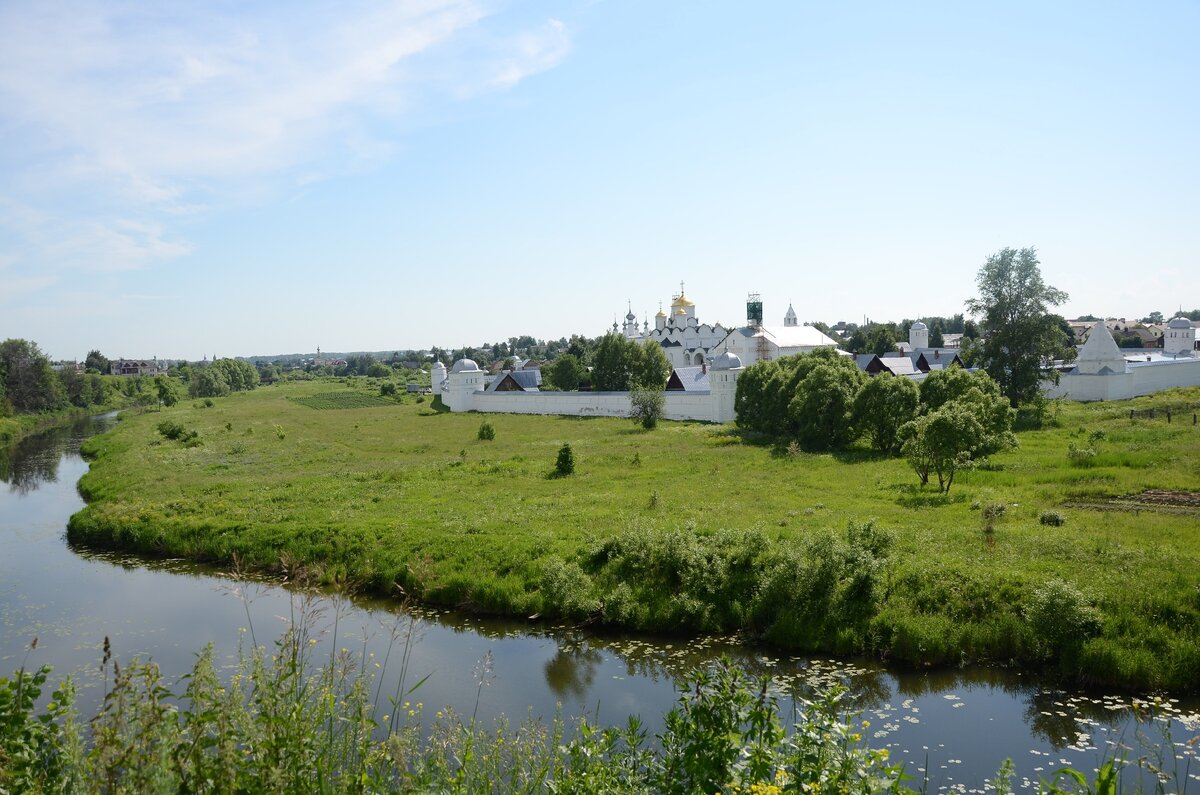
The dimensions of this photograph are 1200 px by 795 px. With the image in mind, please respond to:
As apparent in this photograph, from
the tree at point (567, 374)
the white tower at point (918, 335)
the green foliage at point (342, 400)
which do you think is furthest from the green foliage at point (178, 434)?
the white tower at point (918, 335)

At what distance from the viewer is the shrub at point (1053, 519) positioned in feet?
54.7

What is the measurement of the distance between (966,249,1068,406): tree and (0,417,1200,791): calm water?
33873 mm

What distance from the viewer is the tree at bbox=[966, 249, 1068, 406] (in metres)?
40.7

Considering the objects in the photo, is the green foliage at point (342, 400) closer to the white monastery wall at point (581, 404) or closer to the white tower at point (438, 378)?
the white tower at point (438, 378)

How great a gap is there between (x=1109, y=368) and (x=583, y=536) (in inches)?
1794

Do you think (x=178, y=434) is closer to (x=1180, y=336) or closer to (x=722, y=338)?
(x=722, y=338)

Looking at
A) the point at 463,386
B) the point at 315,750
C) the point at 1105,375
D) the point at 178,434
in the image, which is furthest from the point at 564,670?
the point at 463,386

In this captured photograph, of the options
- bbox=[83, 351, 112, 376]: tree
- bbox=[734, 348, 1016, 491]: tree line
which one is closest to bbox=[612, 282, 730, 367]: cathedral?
bbox=[734, 348, 1016, 491]: tree line

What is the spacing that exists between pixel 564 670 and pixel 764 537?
5109mm

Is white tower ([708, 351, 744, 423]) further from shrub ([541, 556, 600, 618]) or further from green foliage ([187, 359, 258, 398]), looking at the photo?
green foliage ([187, 359, 258, 398])

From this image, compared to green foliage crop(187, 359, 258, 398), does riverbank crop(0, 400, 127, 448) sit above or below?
below

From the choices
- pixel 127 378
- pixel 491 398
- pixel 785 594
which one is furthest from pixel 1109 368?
pixel 127 378

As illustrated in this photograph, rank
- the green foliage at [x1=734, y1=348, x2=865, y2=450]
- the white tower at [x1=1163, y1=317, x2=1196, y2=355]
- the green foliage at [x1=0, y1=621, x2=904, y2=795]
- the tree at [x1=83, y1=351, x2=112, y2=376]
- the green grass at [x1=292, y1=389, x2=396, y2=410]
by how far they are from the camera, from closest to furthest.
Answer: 1. the green foliage at [x1=0, y1=621, x2=904, y2=795]
2. the green foliage at [x1=734, y1=348, x2=865, y2=450]
3. the white tower at [x1=1163, y1=317, x2=1196, y2=355]
4. the green grass at [x1=292, y1=389, x2=396, y2=410]
5. the tree at [x1=83, y1=351, x2=112, y2=376]

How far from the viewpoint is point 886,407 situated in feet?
96.6
